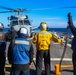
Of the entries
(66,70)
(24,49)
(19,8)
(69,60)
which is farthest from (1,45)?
(19,8)

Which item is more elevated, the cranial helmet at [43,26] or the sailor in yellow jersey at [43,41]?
the cranial helmet at [43,26]

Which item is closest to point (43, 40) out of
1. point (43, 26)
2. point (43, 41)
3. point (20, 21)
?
point (43, 41)

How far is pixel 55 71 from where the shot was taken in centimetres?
943

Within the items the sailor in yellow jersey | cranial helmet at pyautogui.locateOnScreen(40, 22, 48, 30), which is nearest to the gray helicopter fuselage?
the sailor in yellow jersey

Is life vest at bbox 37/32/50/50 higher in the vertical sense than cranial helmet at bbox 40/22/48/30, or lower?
lower

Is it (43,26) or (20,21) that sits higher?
(43,26)

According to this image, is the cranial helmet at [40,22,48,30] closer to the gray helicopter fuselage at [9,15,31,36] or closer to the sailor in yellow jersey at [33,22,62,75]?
the sailor in yellow jersey at [33,22,62,75]

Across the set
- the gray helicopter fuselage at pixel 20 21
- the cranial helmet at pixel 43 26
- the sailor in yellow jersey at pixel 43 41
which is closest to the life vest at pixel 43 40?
the sailor in yellow jersey at pixel 43 41

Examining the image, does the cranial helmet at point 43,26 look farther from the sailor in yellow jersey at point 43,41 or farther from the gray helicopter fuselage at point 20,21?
the gray helicopter fuselage at point 20,21

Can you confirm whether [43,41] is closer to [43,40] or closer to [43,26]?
[43,40]

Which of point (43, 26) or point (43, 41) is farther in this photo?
point (43, 41)

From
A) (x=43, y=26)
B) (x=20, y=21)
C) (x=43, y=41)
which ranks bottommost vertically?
(x=43, y=41)

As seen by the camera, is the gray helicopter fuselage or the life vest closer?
the life vest

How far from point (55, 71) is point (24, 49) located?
103 inches
